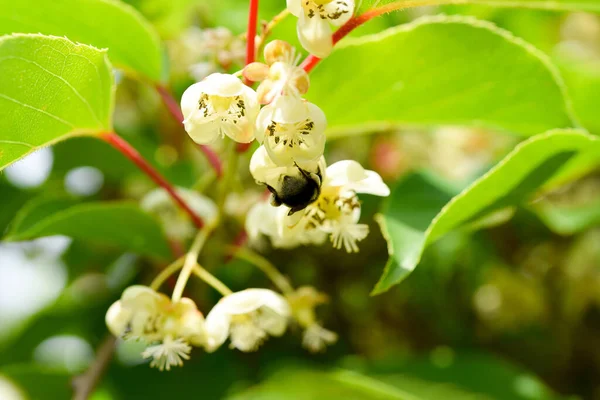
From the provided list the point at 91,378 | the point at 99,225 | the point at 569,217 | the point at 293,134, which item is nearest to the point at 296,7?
the point at 293,134

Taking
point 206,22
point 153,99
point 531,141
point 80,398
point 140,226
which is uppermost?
point 206,22

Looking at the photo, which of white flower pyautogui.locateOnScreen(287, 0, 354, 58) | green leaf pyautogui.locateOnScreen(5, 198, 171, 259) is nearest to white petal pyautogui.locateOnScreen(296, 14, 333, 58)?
white flower pyautogui.locateOnScreen(287, 0, 354, 58)

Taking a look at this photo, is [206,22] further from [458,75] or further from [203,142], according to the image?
[203,142]

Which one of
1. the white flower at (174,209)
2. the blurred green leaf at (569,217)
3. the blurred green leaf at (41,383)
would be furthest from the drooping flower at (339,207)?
the blurred green leaf at (41,383)

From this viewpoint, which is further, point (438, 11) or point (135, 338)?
point (438, 11)

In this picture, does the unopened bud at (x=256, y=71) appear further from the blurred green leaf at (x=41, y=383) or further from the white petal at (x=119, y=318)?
the blurred green leaf at (x=41, y=383)

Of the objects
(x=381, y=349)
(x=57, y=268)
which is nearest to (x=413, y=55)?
(x=381, y=349)
